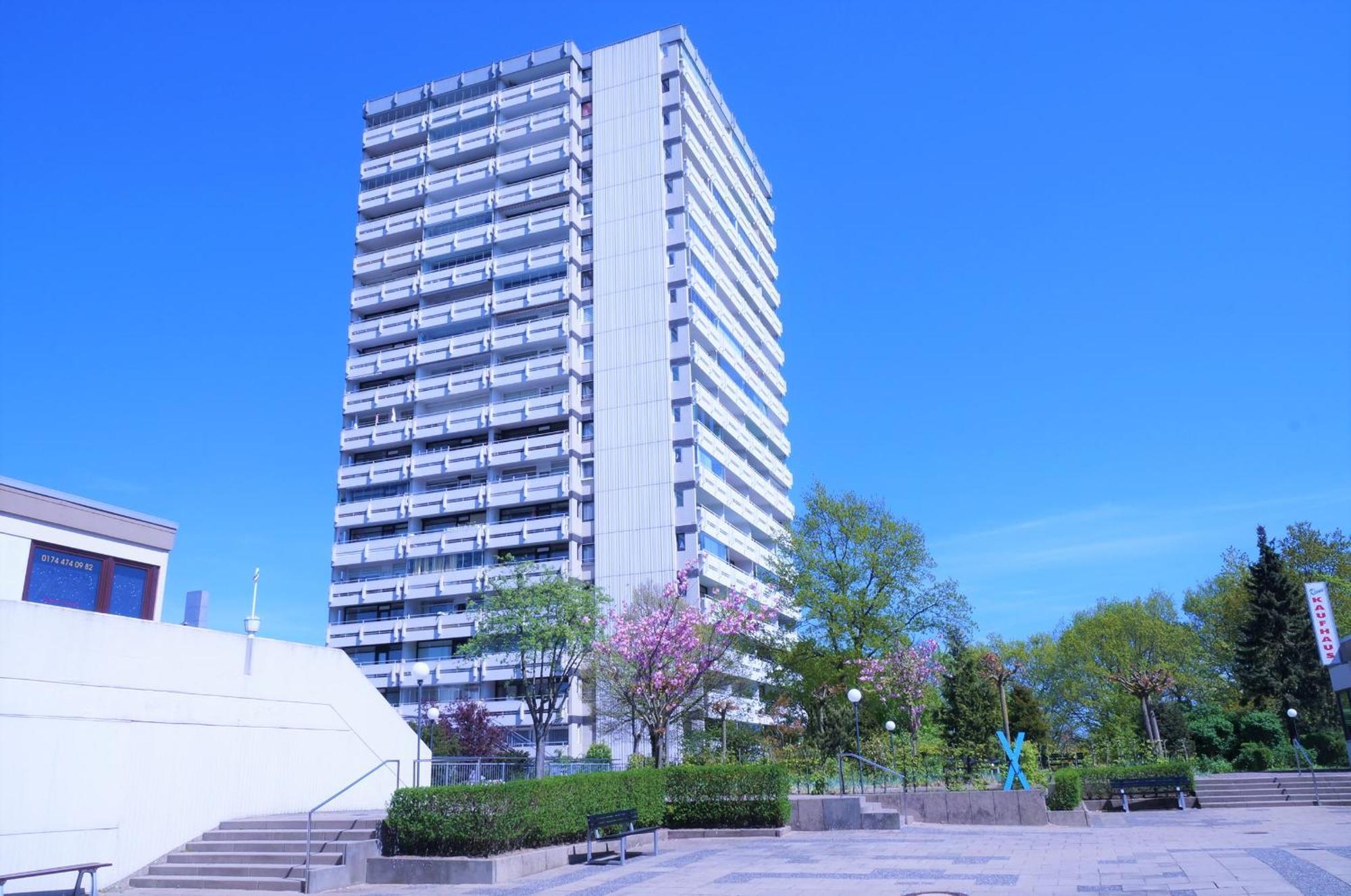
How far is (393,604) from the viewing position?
195 ft

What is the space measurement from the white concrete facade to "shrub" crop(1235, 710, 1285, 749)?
21079 mm

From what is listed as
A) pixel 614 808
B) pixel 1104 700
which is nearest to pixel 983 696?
pixel 1104 700

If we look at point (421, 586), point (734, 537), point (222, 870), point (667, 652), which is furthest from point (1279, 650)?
point (222, 870)

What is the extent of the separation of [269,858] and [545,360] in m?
43.5

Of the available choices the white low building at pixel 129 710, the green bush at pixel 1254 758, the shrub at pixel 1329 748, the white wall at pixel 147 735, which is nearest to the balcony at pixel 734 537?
the green bush at pixel 1254 758

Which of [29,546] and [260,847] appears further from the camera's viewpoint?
[29,546]

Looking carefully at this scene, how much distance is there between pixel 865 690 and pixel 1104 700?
94.5 ft

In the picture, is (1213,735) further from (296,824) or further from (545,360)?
(545,360)

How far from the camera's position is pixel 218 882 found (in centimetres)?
1592

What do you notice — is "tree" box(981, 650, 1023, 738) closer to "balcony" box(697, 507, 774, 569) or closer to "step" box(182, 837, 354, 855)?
"balcony" box(697, 507, 774, 569)

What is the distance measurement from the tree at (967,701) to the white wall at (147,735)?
4337 cm

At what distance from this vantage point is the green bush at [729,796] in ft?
73.8

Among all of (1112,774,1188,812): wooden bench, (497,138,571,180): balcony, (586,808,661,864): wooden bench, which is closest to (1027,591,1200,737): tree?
(1112,774,1188,812): wooden bench

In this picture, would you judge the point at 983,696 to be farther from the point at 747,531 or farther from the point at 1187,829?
the point at 1187,829
